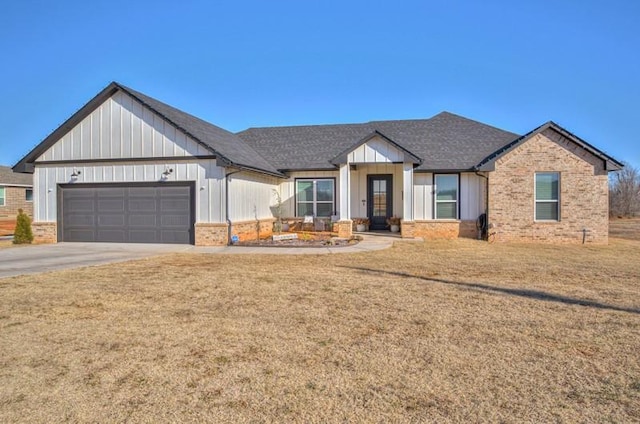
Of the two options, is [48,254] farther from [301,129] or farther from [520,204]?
[520,204]

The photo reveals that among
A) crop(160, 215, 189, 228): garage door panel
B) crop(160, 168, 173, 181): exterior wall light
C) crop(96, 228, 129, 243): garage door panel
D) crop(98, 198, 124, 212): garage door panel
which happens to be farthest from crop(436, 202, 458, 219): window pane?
crop(98, 198, 124, 212): garage door panel

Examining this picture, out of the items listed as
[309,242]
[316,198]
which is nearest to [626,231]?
[316,198]

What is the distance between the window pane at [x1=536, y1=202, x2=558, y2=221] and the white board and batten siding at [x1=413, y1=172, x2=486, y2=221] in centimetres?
217

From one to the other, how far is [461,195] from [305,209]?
23.9 ft

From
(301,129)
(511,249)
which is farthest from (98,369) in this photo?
(301,129)

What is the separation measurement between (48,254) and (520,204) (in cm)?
1722

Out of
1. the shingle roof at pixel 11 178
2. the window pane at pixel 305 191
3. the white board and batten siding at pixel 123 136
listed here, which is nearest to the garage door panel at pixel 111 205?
the white board and batten siding at pixel 123 136

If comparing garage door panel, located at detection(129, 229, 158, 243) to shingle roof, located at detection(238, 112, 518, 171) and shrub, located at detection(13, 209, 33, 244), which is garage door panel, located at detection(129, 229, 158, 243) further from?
shingle roof, located at detection(238, 112, 518, 171)

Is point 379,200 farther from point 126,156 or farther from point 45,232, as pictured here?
point 45,232

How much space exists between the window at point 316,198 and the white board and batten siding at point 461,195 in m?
4.07

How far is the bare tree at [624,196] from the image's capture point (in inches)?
1382

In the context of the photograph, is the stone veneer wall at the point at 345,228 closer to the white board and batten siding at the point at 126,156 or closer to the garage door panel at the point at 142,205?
the white board and batten siding at the point at 126,156

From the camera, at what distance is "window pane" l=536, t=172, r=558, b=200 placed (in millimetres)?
16516

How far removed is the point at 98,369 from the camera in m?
4.26
